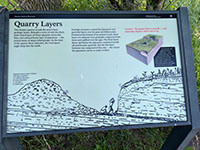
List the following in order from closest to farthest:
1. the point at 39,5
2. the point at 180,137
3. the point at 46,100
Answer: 1. the point at 46,100
2. the point at 180,137
3. the point at 39,5

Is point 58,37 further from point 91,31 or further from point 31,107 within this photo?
point 31,107

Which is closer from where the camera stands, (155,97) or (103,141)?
(155,97)

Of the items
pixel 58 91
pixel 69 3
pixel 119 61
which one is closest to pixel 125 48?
pixel 119 61

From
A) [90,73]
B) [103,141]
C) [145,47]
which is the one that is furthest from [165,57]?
[103,141]

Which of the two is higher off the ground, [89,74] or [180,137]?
[89,74]

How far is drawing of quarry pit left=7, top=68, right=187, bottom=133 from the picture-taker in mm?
1122

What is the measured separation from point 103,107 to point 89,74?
0.80 feet

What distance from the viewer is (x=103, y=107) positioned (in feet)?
3.84

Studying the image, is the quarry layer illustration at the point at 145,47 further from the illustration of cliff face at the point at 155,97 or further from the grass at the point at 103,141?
the grass at the point at 103,141

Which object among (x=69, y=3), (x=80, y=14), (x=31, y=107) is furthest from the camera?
(x=69, y=3)

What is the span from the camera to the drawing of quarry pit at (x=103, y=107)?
112 centimetres

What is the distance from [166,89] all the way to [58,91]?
75 cm

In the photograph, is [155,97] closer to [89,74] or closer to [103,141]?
[89,74]

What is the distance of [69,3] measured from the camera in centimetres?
244
